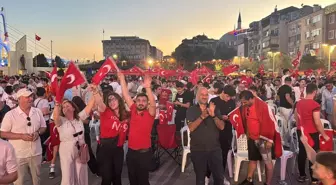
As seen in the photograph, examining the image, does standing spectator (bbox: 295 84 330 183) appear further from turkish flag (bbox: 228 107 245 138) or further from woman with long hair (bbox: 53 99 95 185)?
woman with long hair (bbox: 53 99 95 185)

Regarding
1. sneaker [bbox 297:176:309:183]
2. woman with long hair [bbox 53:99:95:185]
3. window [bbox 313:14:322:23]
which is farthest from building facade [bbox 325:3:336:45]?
woman with long hair [bbox 53:99:95:185]

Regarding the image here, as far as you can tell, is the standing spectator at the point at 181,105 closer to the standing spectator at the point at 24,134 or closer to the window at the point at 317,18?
the standing spectator at the point at 24,134

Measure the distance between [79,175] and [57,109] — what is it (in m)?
1.08

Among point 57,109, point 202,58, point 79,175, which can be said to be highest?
point 202,58

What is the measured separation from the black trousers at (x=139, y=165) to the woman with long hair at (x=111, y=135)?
1.10ft

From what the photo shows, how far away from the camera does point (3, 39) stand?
69938 mm

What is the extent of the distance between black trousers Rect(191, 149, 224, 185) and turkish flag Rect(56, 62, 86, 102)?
79.5 inches

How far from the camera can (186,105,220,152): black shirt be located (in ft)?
17.9

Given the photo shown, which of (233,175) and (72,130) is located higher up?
(72,130)

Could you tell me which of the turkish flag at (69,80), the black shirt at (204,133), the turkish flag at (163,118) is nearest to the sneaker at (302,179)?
the black shirt at (204,133)

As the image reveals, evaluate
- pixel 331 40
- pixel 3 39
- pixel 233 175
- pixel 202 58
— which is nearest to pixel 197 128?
pixel 233 175

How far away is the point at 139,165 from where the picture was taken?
5.03 m

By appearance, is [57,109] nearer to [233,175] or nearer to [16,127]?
[16,127]

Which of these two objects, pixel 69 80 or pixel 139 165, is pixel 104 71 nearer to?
pixel 69 80
